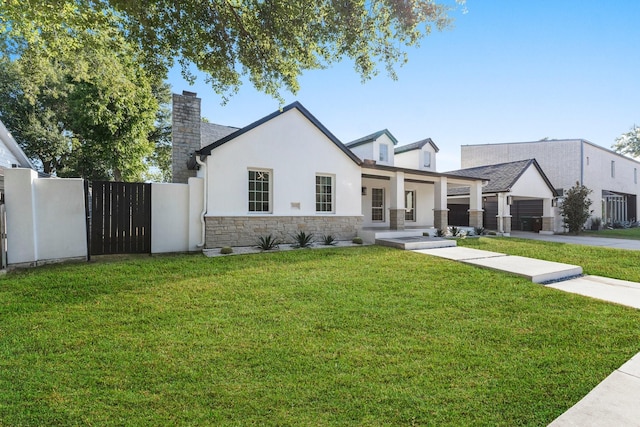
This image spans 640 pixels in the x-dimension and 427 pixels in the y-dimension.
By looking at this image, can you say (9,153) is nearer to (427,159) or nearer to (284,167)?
(284,167)

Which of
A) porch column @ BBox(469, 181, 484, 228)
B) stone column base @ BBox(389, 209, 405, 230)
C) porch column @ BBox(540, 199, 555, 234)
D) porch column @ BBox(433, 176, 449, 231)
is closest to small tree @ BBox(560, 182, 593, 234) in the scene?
porch column @ BBox(540, 199, 555, 234)

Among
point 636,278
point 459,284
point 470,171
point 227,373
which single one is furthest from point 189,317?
point 470,171

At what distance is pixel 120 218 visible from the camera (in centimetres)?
839

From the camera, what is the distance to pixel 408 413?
2.28 meters

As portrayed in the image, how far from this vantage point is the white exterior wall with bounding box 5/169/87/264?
6.82 meters

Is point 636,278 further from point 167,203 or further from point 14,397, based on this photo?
point 167,203

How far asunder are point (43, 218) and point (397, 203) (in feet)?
40.2

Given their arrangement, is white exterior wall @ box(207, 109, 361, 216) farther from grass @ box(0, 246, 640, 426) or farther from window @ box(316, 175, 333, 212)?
grass @ box(0, 246, 640, 426)

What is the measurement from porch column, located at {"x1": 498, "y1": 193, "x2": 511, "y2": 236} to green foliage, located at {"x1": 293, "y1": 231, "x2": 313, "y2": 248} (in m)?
12.9

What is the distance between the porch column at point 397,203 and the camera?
13.0 metres

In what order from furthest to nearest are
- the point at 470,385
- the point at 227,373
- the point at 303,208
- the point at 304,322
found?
the point at 303,208, the point at 304,322, the point at 227,373, the point at 470,385

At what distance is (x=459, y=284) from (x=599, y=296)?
2383 mm

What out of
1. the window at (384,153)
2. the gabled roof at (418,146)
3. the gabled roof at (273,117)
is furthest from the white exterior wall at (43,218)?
the gabled roof at (418,146)

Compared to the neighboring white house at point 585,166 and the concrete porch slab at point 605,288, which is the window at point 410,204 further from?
the neighboring white house at point 585,166
